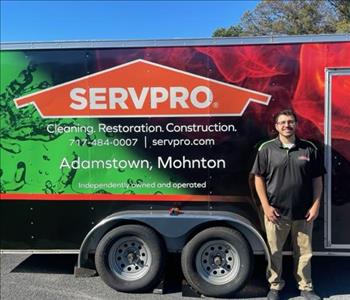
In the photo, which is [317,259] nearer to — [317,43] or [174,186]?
[174,186]

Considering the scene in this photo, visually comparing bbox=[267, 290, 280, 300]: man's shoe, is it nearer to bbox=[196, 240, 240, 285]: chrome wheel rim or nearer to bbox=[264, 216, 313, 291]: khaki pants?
bbox=[264, 216, 313, 291]: khaki pants

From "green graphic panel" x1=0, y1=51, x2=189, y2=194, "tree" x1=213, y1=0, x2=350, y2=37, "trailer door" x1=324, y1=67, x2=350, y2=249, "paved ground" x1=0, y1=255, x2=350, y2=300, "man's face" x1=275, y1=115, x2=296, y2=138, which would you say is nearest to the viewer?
"man's face" x1=275, y1=115, x2=296, y2=138

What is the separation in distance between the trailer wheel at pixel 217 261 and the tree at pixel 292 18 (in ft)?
55.5

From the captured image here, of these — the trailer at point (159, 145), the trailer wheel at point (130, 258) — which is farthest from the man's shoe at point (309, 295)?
the trailer wheel at point (130, 258)

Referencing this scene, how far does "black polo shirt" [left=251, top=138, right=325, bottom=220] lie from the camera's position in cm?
476

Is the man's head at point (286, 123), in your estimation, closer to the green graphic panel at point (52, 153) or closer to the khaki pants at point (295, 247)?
the khaki pants at point (295, 247)

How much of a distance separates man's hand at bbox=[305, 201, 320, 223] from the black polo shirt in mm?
37

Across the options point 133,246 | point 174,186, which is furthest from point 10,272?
point 174,186

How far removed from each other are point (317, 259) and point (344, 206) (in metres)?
1.44

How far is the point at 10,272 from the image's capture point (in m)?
5.84

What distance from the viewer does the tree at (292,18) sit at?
21397 millimetres

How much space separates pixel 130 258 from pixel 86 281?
63 centimetres

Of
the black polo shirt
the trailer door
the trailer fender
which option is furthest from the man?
the trailer door

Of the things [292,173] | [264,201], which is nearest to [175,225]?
[264,201]
